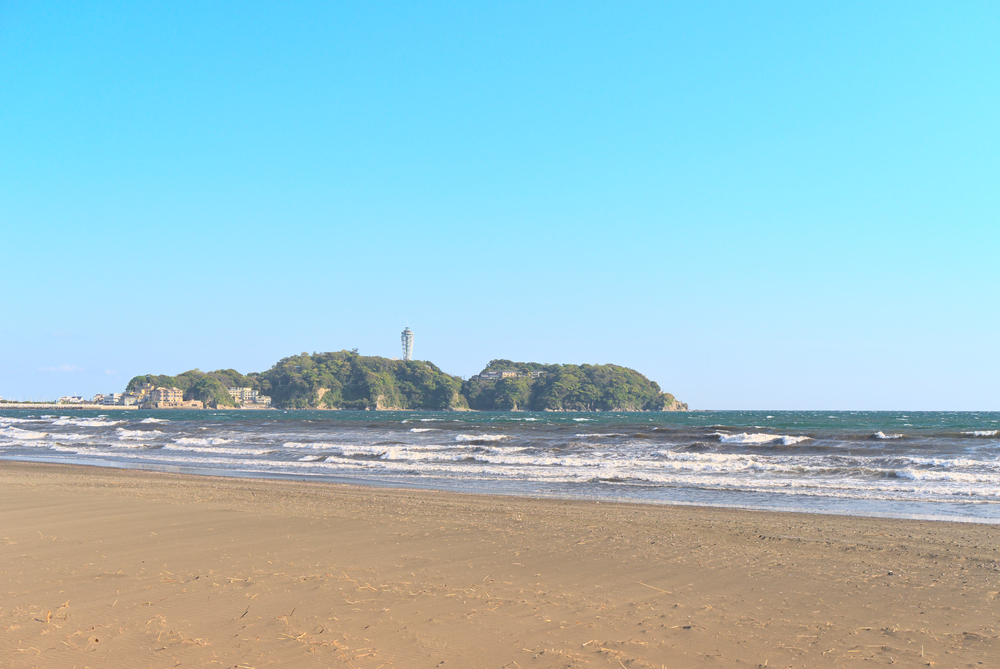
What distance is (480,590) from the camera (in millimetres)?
5996

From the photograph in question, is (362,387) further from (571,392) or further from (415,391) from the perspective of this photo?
(571,392)

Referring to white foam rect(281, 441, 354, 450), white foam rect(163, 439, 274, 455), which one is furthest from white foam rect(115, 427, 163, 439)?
white foam rect(281, 441, 354, 450)

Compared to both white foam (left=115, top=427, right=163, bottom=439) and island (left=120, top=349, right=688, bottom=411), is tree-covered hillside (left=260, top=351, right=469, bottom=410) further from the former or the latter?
white foam (left=115, top=427, right=163, bottom=439)

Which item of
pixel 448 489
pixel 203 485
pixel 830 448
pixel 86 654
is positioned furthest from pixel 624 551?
pixel 830 448

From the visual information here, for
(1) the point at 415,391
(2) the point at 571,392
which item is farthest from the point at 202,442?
(1) the point at 415,391

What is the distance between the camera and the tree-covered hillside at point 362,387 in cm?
18383

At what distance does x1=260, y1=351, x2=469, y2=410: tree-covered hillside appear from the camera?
7237 inches

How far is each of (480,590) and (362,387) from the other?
184m

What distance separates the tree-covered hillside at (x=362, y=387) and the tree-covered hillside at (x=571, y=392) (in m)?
8.91

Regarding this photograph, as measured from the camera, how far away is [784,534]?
9711 mm

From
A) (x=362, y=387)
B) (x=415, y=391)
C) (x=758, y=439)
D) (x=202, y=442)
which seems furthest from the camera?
(x=415, y=391)

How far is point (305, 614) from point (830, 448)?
28094 mm

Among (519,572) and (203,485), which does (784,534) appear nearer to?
(519,572)

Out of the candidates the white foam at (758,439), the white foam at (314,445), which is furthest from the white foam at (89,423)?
the white foam at (758,439)
